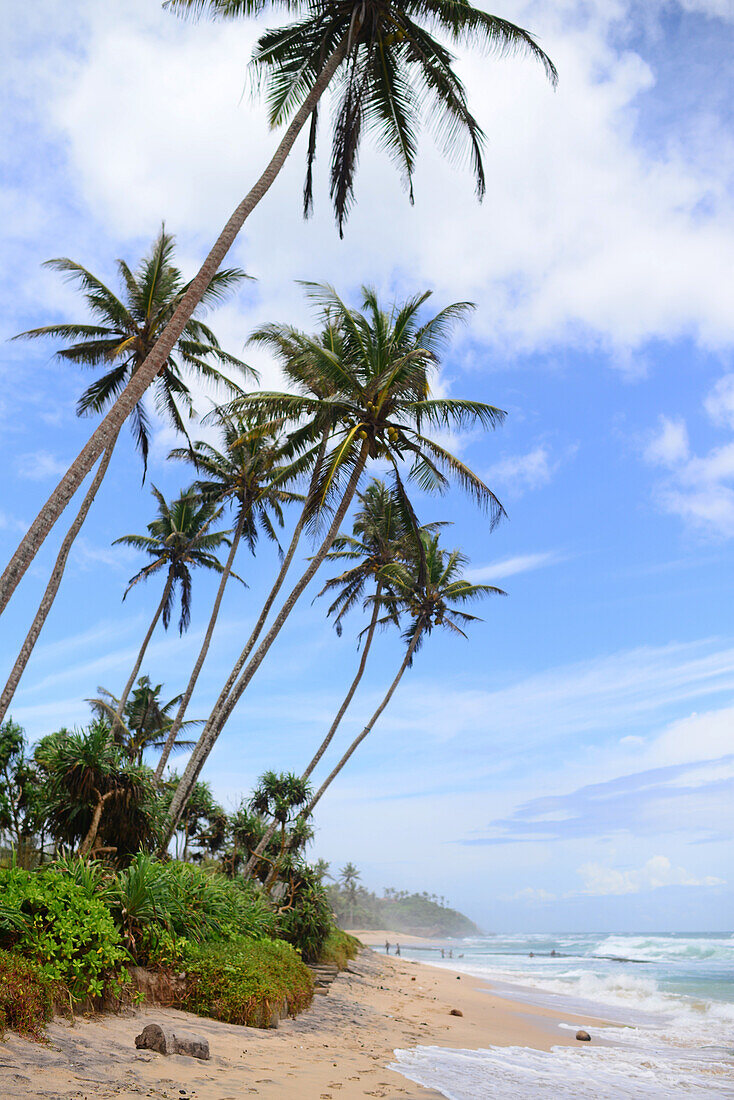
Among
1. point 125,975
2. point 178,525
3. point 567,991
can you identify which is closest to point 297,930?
point 125,975

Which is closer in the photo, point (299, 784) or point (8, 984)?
point (8, 984)

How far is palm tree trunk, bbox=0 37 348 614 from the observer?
689cm

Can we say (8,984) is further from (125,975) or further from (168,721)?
(168,721)

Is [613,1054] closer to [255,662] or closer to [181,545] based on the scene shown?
[255,662]

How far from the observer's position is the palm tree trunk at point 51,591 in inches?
523

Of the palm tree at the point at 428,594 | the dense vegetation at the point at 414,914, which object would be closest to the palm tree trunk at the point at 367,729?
the palm tree at the point at 428,594

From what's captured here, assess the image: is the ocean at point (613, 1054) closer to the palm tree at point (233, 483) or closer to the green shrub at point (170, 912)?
the green shrub at point (170, 912)

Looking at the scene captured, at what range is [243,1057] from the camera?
6.49 m

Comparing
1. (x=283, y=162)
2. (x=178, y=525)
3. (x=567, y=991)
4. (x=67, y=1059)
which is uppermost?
(x=178, y=525)

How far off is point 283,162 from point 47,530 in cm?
575

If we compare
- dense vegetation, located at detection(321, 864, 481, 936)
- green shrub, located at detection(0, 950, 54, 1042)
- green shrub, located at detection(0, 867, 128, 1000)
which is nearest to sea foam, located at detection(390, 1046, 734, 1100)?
green shrub, located at detection(0, 867, 128, 1000)

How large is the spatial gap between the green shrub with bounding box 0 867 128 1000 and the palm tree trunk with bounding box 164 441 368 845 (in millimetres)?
6530

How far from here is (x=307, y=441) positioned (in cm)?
1591

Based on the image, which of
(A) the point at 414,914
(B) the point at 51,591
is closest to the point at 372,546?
(B) the point at 51,591
